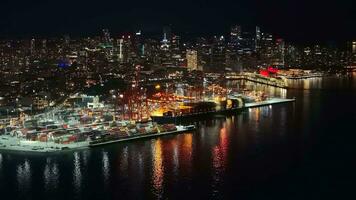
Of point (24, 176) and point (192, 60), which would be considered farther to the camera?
point (192, 60)

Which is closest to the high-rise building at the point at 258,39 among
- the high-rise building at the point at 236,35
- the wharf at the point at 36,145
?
the high-rise building at the point at 236,35

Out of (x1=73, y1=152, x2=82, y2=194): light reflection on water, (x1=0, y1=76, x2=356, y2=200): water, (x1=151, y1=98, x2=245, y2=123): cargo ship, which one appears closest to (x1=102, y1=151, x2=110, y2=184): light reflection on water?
(x1=0, y1=76, x2=356, y2=200): water

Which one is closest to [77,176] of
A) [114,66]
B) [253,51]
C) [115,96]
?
[115,96]

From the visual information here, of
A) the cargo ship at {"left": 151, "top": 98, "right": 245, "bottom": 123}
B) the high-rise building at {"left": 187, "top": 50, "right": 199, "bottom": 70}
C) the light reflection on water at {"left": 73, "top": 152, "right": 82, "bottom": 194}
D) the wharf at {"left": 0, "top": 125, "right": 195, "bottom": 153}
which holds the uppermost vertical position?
the high-rise building at {"left": 187, "top": 50, "right": 199, "bottom": 70}

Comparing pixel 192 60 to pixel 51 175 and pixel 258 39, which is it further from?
pixel 51 175

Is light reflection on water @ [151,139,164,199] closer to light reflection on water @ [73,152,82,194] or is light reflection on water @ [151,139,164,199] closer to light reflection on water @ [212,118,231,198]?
light reflection on water @ [212,118,231,198]

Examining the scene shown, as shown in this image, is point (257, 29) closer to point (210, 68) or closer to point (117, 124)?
point (210, 68)

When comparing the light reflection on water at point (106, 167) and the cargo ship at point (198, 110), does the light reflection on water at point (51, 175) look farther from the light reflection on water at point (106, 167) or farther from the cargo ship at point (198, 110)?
the cargo ship at point (198, 110)

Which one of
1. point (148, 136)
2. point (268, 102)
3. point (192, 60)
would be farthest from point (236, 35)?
point (148, 136)

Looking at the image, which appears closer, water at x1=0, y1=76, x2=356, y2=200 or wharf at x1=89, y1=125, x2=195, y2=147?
water at x1=0, y1=76, x2=356, y2=200
